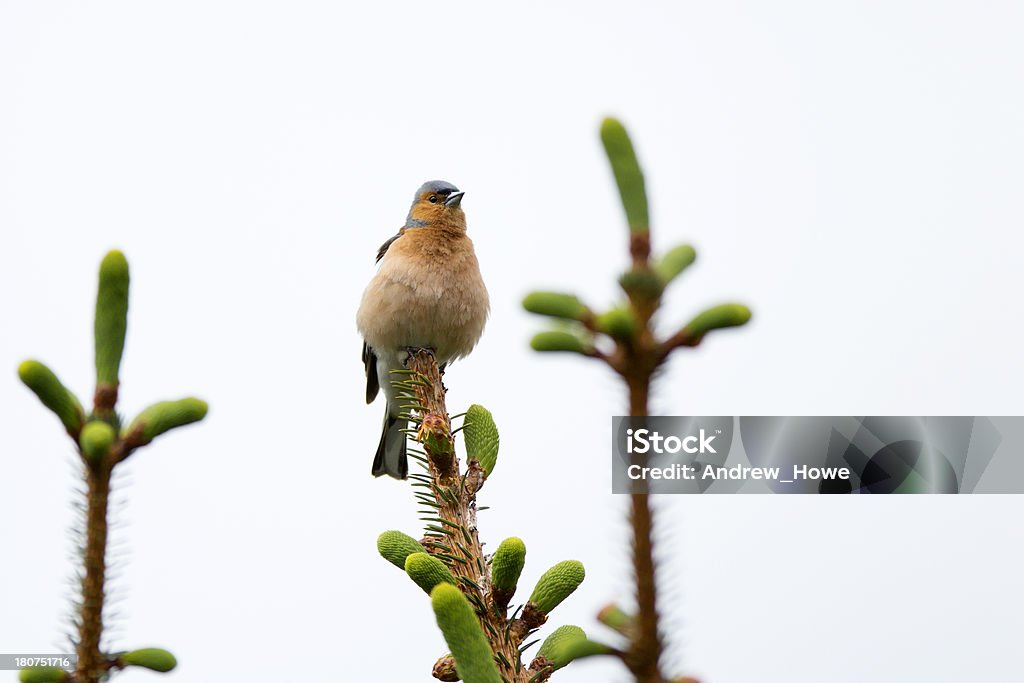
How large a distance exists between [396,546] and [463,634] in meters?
0.93

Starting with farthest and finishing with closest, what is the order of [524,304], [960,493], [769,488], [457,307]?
[457,307]
[960,493]
[769,488]
[524,304]

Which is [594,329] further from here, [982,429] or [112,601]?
[982,429]

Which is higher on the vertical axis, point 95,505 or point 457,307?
point 457,307

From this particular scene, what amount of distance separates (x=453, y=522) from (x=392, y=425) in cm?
388

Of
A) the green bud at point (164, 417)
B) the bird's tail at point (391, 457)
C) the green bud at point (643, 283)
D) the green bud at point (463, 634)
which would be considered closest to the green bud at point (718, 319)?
the green bud at point (643, 283)

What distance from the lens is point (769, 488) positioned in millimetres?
2998

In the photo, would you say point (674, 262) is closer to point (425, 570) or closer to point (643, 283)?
point (643, 283)

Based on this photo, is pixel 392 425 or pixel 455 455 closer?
pixel 455 455

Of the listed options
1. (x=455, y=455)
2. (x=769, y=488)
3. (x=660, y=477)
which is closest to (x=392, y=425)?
(x=455, y=455)

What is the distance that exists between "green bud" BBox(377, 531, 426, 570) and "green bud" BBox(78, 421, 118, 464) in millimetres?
1048

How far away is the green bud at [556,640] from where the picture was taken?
8.20 feet

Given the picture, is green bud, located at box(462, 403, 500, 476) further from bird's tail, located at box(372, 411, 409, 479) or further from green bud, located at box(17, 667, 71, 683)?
bird's tail, located at box(372, 411, 409, 479)

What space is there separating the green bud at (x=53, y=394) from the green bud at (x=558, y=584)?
1226 millimetres

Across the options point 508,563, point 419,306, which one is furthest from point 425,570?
point 419,306
